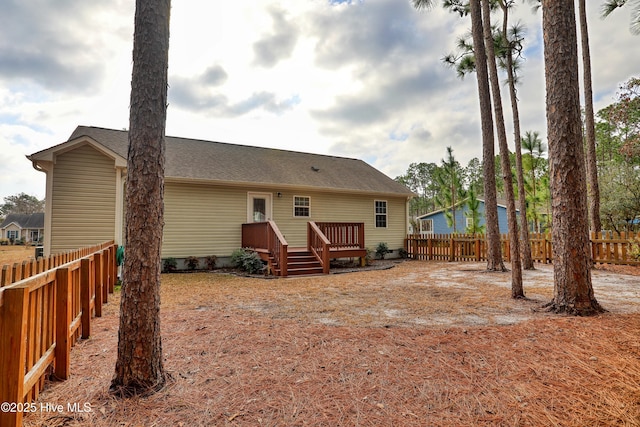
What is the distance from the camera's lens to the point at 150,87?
2.57 m

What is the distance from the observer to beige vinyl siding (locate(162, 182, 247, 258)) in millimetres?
10555

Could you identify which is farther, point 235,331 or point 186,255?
point 186,255

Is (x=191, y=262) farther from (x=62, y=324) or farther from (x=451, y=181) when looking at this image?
(x=451, y=181)

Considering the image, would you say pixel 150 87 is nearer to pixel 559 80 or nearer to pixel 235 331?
pixel 235 331

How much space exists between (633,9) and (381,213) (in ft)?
34.4

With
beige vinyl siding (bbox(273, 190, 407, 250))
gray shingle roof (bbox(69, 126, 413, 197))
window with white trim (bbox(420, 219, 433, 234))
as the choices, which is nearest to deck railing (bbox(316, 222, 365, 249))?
beige vinyl siding (bbox(273, 190, 407, 250))

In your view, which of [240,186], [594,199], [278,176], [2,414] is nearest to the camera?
[2,414]

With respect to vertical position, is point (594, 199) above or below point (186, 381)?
above

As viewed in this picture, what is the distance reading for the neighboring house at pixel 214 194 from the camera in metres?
9.05

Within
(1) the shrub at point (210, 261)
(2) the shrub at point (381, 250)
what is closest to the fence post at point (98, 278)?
(1) the shrub at point (210, 261)

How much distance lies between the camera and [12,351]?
5.65ft

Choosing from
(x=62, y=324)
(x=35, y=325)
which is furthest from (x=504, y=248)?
(x=35, y=325)

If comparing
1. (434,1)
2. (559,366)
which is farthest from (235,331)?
(434,1)

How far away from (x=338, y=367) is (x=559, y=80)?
5247mm
